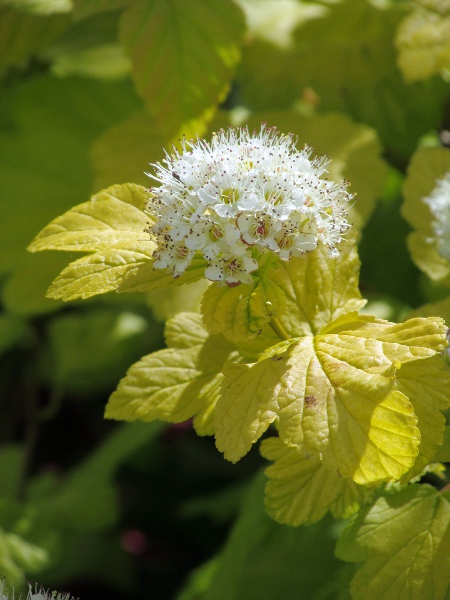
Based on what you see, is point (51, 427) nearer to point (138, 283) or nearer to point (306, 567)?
point (306, 567)

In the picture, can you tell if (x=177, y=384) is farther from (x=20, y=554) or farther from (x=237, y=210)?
(x=20, y=554)

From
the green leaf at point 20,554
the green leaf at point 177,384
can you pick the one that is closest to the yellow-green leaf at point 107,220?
the green leaf at point 177,384

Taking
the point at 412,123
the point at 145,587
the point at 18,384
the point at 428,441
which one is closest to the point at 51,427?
the point at 18,384

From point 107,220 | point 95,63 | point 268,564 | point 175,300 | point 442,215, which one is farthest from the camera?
point 95,63

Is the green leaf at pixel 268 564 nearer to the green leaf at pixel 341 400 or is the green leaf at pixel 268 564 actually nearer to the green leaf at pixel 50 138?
the green leaf at pixel 341 400

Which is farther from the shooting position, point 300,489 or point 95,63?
point 95,63

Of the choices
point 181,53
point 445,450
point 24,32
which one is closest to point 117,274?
point 445,450
